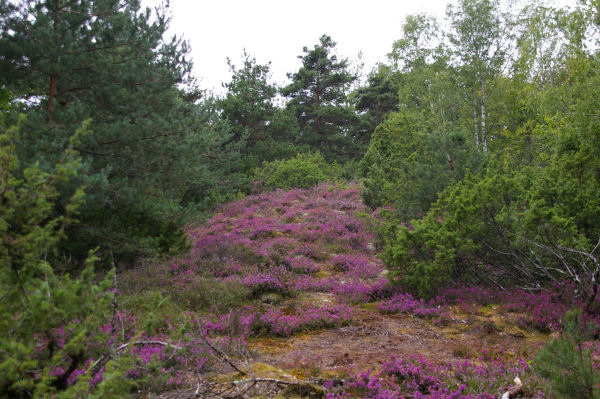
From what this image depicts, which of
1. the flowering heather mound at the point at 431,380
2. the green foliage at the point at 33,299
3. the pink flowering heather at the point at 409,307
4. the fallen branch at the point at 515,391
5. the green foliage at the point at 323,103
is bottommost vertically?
the pink flowering heather at the point at 409,307

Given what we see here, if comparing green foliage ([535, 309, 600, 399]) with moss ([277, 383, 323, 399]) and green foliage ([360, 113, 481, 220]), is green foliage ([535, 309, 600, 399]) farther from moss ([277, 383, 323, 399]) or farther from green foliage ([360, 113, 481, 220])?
green foliage ([360, 113, 481, 220])

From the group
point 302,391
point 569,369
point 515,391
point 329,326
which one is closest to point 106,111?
point 329,326

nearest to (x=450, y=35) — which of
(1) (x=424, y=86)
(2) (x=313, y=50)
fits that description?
Answer: (1) (x=424, y=86)

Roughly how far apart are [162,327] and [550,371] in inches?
172

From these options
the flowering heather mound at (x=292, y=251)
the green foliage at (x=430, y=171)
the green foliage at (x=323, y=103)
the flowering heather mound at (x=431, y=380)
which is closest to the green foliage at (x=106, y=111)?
the flowering heather mound at (x=292, y=251)

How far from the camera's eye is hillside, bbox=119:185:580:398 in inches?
150

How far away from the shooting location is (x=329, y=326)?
6133 mm

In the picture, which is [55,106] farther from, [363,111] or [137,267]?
[363,111]

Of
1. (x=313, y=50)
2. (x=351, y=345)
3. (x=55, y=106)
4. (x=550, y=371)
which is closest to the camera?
(x=550, y=371)

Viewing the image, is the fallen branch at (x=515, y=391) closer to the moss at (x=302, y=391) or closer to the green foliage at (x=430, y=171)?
the moss at (x=302, y=391)

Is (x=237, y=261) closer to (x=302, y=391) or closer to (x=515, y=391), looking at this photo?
(x=302, y=391)

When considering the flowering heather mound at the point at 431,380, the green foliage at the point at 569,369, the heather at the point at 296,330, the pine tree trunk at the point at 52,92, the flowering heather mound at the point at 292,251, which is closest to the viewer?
the green foliage at the point at 569,369

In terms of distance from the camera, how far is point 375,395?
11.8 ft

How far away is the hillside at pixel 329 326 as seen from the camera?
12.5ft
